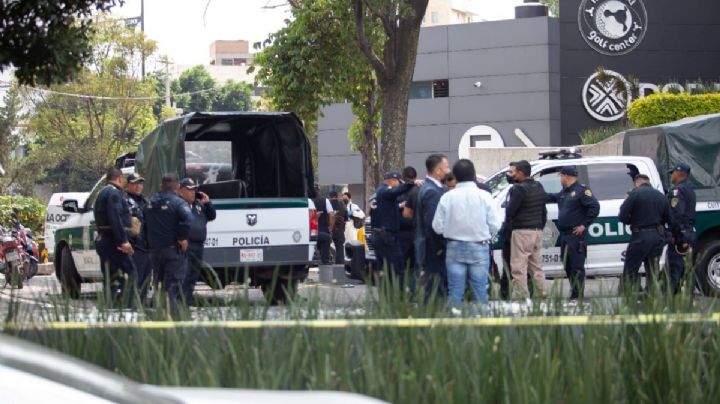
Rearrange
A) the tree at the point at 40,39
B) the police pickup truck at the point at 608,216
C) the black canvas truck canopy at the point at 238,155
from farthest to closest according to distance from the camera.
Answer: the black canvas truck canopy at the point at 238,155 → the police pickup truck at the point at 608,216 → the tree at the point at 40,39

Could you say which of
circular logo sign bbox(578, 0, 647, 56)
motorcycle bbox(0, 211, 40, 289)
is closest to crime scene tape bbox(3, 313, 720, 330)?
motorcycle bbox(0, 211, 40, 289)

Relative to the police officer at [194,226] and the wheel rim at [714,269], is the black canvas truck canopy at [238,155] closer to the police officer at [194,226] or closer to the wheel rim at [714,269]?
the police officer at [194,226]

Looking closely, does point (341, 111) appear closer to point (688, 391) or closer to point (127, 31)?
point (127, 31)

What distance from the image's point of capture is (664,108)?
2886 cm

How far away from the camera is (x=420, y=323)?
6379 mm

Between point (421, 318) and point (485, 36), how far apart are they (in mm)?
37230

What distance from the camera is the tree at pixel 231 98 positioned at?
112 metres

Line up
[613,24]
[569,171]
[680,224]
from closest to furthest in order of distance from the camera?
[569,171] → [680,224] → [613,24]

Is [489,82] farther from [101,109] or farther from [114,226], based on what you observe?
[114,226]

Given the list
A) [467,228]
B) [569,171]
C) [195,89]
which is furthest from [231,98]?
[467,228]

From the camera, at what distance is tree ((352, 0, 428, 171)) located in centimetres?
2200

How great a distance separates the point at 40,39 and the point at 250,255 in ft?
16.5

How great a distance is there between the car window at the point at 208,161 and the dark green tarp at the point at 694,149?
19.7 feet

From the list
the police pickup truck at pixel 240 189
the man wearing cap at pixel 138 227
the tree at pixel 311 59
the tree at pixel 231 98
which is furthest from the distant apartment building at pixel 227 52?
the man wearing cap at pixel 138 227
